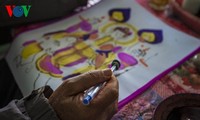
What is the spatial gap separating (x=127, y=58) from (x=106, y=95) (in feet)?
0.71

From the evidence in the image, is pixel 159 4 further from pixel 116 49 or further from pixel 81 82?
pixel 81 82

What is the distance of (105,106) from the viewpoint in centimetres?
A: 47

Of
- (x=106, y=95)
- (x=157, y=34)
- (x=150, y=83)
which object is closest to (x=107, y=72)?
(x=106, y=95)

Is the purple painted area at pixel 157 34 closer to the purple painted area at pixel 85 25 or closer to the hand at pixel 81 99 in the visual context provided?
the purple painted area at pixel 85 25

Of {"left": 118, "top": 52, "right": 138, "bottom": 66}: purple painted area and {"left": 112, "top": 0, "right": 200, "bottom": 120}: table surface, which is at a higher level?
{"left": 118, "top": 52, "right": 138, "bottom": 66}: purple painted area

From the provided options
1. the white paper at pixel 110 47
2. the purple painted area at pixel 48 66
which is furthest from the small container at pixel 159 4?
the purple painted area at pixel 48 66

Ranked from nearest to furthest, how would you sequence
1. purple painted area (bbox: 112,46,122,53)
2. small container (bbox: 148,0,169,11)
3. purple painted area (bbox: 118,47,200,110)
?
purple painted area (bbox: 118,47,200,110)
purple painted area (bbox: 112,46,122,53)
small container (bbox: 148,0,169,11)

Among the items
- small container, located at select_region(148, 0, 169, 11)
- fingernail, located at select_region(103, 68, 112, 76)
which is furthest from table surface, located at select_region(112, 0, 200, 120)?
small container, located at select_region(148, 0, 169, 11)

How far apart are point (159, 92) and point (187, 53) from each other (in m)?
0.16

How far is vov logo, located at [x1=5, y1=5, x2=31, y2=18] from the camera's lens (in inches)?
22.3

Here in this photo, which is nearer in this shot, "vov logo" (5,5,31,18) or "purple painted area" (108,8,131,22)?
"vov logo" (5,5,31,18)

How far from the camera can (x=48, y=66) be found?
2.11 feet

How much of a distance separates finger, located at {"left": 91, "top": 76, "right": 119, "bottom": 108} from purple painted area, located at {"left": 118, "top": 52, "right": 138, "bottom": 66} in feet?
0.57

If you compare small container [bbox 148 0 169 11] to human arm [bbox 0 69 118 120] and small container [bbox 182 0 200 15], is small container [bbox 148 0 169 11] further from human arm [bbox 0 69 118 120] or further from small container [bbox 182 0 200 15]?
human arm [bbox 0 69 118 120]
